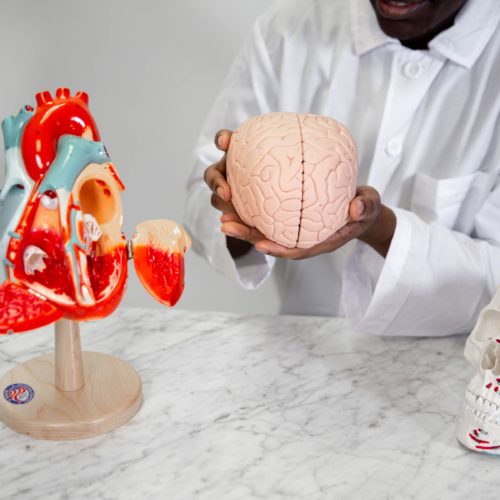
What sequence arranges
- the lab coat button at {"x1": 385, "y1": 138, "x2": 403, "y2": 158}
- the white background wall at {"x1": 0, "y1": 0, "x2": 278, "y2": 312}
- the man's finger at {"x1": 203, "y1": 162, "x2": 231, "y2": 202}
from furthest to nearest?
the white background wall at {"x1": 0, "y1": 0, "x2": 278, "y2": 312} → the lab coat button at {"x1": 385, "y1": 138, "x2": 403, "y2": 158} → the man's finger at {"x1": 203, "y1": 162, "x2": 231, "y2": 202}

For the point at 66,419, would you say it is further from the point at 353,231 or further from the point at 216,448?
the point at 353,231

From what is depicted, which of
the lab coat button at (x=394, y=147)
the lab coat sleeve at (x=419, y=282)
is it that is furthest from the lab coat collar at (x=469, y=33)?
the lab coat sleeve at (x=419, y=282)

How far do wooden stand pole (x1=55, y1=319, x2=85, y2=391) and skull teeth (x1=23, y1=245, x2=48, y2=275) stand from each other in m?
0.12

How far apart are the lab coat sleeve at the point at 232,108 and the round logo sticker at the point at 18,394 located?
46 cm

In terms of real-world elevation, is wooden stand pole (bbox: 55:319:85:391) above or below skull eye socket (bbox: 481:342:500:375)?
below

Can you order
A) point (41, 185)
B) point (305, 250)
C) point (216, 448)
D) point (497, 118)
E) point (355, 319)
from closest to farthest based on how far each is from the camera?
1. point (41, 185)
2. point (216, 448)
3. point (305, 250)
4. point (355, 319)
5. point (497, 118)

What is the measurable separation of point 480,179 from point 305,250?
0.41 meters

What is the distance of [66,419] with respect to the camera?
955mm

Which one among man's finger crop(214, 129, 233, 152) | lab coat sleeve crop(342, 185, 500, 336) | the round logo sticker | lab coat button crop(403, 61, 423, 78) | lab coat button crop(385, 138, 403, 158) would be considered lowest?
the round logo sticker

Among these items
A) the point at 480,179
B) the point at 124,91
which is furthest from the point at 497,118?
the point at 124,91

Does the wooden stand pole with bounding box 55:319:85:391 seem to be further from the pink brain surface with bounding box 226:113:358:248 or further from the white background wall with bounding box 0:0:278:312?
the white background wall with bounding box 0:0:278:312

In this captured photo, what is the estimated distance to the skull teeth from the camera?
2.77ft

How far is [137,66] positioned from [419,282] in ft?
3.32

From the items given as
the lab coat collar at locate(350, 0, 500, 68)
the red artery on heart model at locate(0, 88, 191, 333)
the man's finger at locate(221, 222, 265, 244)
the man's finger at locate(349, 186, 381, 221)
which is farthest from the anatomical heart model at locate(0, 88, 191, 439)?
the lab coat collar at locate(350, 0, 500, 68)
